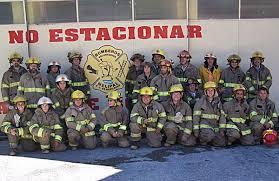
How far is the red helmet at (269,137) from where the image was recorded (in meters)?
6.49

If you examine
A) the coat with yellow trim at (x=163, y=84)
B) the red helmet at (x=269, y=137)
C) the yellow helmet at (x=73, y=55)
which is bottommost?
the red helmet at (x=269, y=137)

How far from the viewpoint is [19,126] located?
6.69 metres

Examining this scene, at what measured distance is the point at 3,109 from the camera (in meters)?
7.94

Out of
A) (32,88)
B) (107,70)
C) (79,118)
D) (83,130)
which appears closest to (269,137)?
(83,130)

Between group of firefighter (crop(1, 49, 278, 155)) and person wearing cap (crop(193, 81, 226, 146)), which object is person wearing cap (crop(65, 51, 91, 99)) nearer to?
group of firefighter (crop(1, 49, 278, 155))

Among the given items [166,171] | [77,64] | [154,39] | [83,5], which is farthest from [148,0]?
[166,171]

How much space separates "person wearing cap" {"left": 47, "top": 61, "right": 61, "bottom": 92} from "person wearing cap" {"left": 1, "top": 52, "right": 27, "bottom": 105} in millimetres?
538

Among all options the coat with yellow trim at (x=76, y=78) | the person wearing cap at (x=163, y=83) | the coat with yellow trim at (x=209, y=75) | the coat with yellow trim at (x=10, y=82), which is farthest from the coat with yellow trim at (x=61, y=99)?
the coat with yellow trim at (x=209, y=75)

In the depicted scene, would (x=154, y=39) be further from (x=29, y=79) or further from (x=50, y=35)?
(x=29, y=79)

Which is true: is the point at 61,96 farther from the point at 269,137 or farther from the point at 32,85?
the point at 269,137

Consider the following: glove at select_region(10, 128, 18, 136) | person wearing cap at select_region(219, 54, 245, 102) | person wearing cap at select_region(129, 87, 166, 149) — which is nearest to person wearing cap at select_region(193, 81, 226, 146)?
person wearing cap at select_region(129, 87, 166, 149)

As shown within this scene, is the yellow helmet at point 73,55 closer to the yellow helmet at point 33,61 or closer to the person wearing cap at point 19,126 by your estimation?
the yellow helmet at point 33,61

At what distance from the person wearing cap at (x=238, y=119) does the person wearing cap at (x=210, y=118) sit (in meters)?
0.12

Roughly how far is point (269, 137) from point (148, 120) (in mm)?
2085
